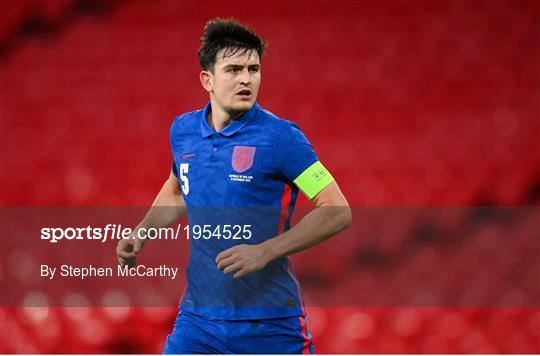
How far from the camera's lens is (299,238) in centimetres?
185

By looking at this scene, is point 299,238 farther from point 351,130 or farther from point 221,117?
point 351,130

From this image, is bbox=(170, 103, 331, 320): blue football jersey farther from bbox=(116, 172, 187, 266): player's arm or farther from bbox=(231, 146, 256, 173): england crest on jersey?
bbox=(116, 172, 187, 266): player's arm

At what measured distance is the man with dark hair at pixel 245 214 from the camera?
1.91m

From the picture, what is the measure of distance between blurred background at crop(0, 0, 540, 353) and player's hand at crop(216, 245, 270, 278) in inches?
85.3

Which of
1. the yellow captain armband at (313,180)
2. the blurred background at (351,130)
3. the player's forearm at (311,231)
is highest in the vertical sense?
the blurred background at (351,130)

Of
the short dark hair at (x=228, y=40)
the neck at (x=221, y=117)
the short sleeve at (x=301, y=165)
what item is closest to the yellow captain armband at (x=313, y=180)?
the short sleeve at (x=301, y=165)

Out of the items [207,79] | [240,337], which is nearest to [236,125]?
[207,79]

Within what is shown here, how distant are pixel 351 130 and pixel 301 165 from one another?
2.39 metres

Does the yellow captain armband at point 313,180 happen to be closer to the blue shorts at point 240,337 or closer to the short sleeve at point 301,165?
the short sleeve at point 301,165

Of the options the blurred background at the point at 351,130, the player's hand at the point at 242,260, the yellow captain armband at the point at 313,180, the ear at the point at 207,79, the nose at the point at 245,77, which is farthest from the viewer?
the blurred background at the point at 351,130

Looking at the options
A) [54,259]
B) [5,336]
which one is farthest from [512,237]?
[5,336]

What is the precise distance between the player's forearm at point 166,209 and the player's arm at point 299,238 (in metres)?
0.38

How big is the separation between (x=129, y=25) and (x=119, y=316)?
5.81ft

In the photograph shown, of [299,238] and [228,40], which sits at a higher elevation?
[228,40]
